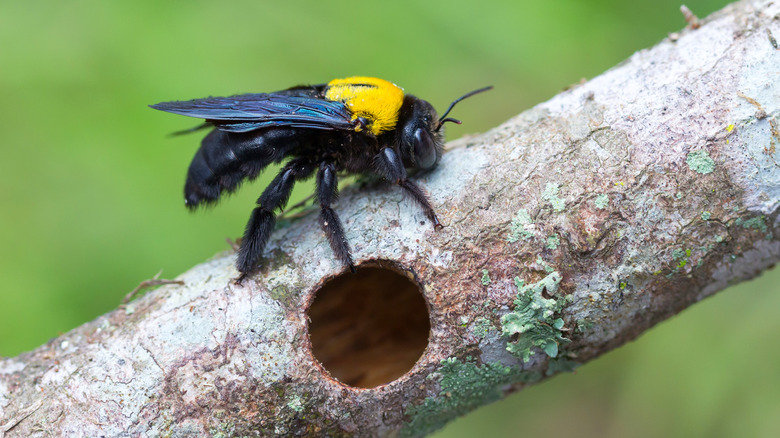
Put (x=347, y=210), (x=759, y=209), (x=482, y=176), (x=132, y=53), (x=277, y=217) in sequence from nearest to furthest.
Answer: (x=759, y=209) → (x=482, y=176) → (x=347, y=210) → (x=277, y=217) → (x=132, y=53)

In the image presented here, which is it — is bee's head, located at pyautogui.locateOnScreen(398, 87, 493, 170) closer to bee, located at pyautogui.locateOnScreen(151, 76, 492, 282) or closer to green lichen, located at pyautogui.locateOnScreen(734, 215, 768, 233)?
bee, located at pyautogui.locateOnScreen(151, 76, 492, 282)

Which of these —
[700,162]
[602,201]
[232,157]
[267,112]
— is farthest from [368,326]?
[700,162]

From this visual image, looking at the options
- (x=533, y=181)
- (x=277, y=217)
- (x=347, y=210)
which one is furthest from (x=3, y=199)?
(x=533, y=181)

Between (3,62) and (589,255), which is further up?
(3,62)

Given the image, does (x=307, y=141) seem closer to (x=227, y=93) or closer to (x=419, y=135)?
(x=419, y=135)

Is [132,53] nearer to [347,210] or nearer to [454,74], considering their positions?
[454,74]

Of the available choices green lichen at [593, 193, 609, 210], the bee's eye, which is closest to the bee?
the bee's eye
